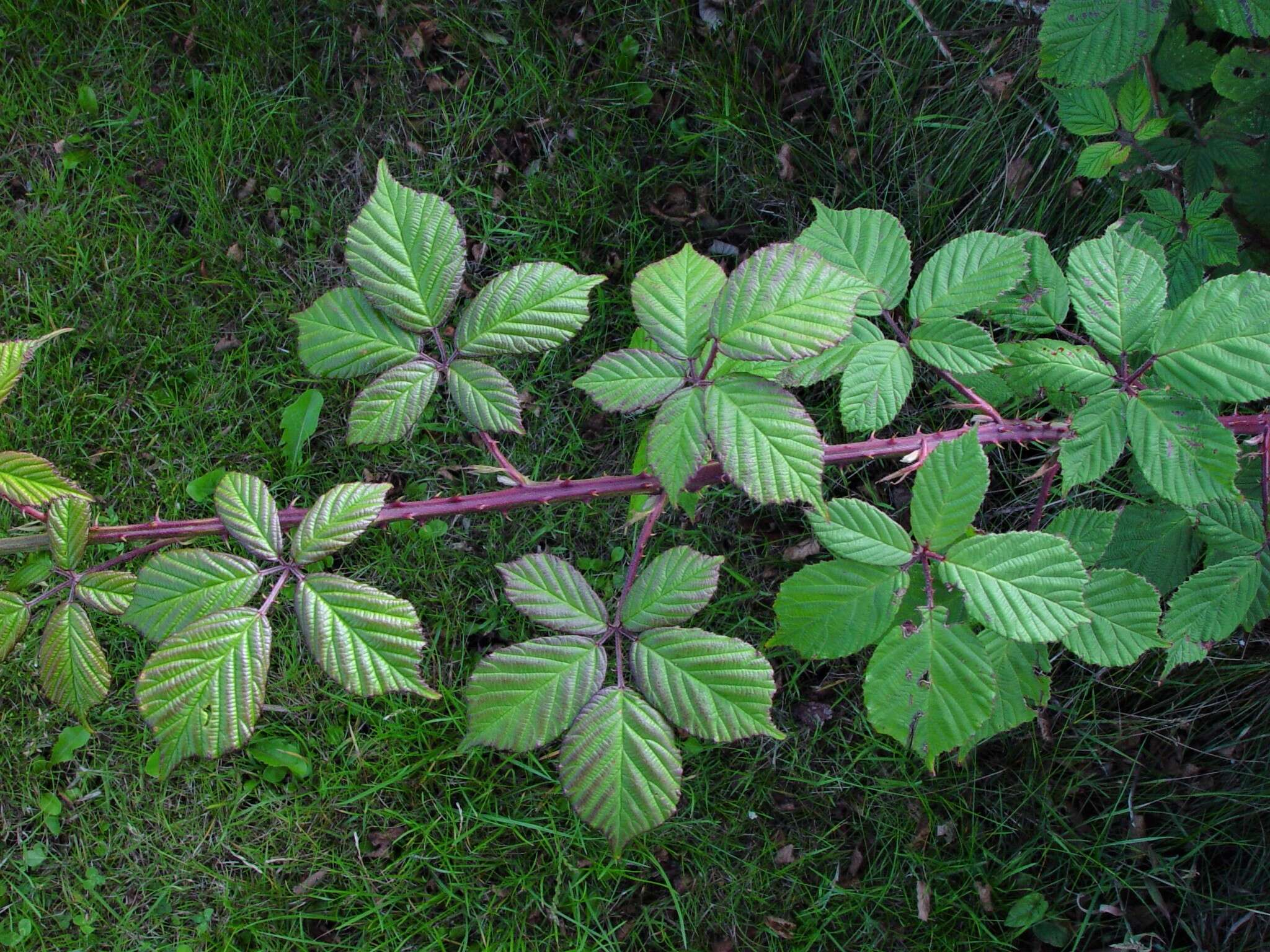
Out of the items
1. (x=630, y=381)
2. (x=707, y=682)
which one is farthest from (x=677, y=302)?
(x=707, y=682)

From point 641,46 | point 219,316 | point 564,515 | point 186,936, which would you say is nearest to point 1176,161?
point 641,46

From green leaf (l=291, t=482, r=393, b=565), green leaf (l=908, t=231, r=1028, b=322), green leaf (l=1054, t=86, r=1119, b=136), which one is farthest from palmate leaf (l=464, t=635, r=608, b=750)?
green leaf (l=1054, t=86, r=1119, b=136)

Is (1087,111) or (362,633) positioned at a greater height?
(1087,111)

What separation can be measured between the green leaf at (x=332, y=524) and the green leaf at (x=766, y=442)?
1.40ft

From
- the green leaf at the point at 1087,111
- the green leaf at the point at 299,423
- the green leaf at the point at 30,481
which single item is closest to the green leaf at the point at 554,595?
the green leaf at the point at 30,481

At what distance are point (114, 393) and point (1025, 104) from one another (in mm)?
2737

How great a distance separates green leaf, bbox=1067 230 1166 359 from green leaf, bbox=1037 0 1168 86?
1.79 ft

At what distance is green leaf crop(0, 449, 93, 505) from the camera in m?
1.15

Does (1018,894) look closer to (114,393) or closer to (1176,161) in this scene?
(1176,161)

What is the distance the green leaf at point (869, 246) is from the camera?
4.24 ft

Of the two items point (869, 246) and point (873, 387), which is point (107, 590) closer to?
point (873, 387)

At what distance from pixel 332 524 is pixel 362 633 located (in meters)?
0.14

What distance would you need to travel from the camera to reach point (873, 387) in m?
1.23

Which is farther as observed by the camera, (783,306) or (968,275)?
(968,275)
